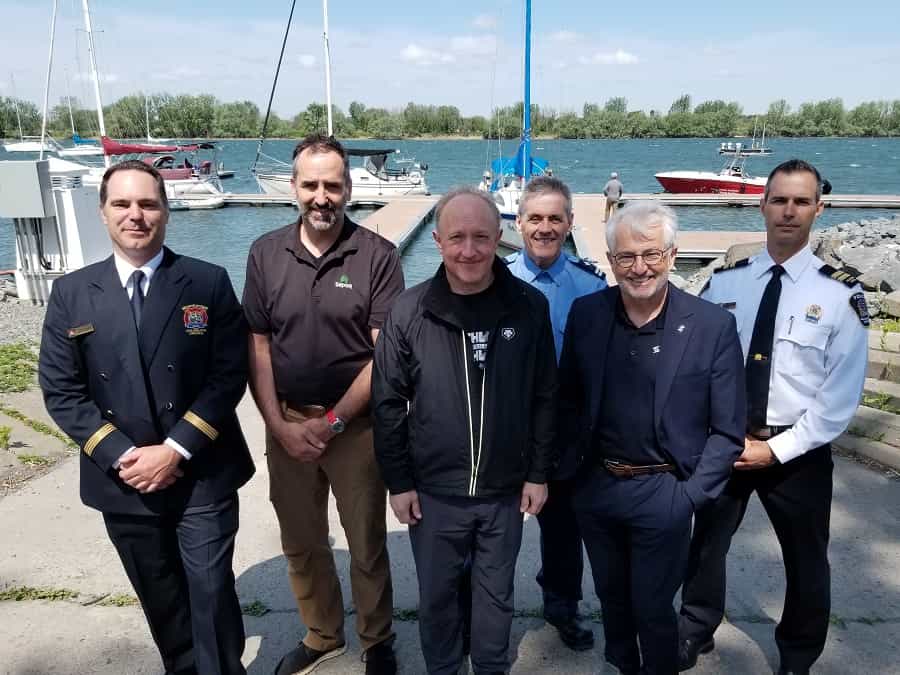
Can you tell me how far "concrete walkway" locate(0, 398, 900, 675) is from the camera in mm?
2564

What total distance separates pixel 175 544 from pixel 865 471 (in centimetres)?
399

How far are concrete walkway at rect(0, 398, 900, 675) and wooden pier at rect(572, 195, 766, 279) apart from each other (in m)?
8.03

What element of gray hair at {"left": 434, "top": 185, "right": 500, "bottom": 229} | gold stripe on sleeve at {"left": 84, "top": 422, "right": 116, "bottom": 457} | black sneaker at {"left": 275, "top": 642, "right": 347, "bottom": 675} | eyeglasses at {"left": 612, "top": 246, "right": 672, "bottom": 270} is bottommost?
black sneaker at {"left": 275, "top": 642, "right": 347, "bottom": 675}

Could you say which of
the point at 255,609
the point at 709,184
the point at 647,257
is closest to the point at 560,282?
the point at 647,257

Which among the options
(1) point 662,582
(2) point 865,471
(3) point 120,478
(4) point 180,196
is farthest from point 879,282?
(4) point 180,196

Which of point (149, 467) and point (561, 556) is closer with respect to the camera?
point (149, 467)

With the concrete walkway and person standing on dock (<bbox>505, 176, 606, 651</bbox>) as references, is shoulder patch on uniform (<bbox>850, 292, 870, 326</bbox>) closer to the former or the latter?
person standing on dock (<bbox>505, 176, 606, 651</bbox>)

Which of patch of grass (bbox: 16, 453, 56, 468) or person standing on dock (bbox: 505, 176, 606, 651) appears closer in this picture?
person standing on dock (bbox: 505, 176, 606, 651)

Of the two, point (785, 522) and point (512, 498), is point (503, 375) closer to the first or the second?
point (512, 498)

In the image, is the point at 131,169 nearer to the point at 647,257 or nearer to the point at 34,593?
the point at 647,257

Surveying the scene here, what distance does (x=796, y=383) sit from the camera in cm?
222

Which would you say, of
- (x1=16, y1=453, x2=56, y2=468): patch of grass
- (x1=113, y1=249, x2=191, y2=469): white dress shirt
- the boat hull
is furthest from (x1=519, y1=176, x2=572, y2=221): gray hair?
the boat hull

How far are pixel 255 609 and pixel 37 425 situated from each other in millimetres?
2819

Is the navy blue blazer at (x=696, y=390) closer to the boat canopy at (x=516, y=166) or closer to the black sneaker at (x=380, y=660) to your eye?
the black sneaker at (x=380, y=660)
